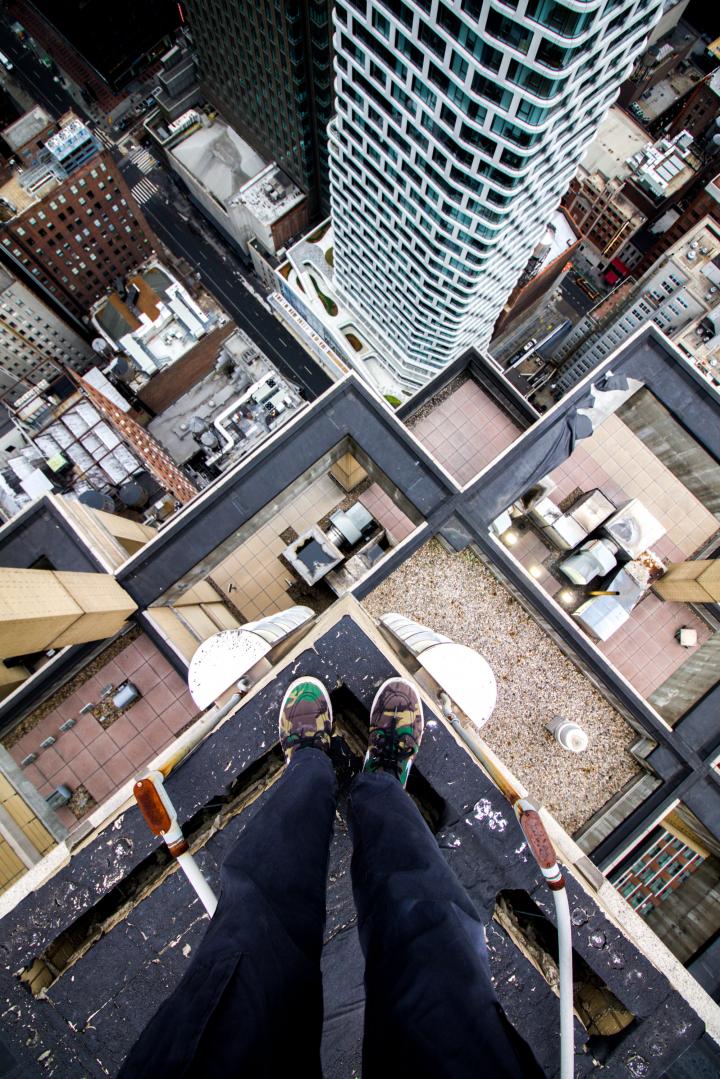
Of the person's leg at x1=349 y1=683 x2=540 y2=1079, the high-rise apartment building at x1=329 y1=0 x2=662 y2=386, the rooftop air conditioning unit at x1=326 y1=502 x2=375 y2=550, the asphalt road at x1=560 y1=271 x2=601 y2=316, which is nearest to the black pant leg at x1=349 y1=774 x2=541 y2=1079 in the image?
the person's leg at x1=349 y1=683 x2=540 y2=1079

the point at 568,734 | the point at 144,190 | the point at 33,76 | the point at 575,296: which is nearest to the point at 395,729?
the point at 568,734

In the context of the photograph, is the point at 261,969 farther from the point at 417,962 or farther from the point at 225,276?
the point at 225,276

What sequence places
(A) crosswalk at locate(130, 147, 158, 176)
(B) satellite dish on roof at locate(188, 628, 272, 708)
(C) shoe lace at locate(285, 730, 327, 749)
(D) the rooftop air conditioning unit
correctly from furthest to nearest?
(A) crosswalk at locate(130, 147, 158, 176)
(D) the rooftop air conditioning unit
(B) satellite dish on roof at locate(188, 628, 272, 708)
(C) shoe lace at locate(285, 730, 327, 749)

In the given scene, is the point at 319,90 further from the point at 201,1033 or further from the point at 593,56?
the point at 201,1033

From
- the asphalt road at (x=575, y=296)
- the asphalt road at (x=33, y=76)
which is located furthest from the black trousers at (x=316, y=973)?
the asphalt road at (x=33, y=76)

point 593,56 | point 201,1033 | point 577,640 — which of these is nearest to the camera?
point 201,1033

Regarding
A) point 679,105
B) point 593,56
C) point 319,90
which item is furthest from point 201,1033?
point 679,105

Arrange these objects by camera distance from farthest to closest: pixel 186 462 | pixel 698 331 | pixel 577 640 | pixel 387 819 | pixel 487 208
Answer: pixel 186 462
pixel 698 331
pixel 487 208
pixel 577 640
pixel 387 819

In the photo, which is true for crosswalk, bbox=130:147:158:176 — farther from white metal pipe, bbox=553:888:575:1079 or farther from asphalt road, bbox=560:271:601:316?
white metal pipe, bbox=553:888:575:1079
